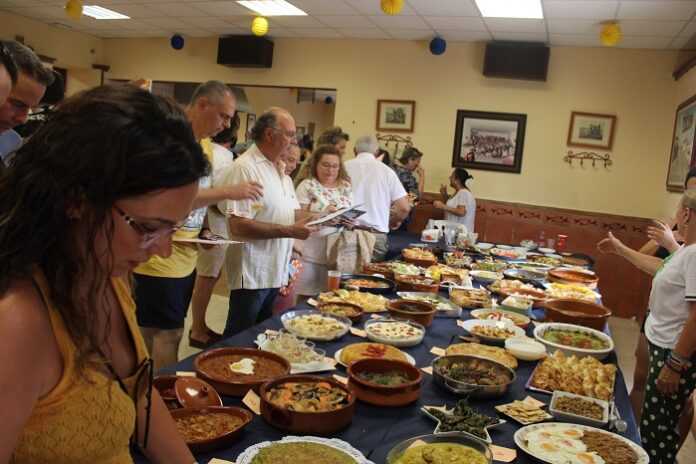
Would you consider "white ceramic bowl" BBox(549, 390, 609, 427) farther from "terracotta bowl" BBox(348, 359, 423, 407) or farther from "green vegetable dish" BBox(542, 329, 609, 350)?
"green vegetable dish" BBox(542, 329, 609, 350)

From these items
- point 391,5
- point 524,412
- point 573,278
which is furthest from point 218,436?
point 391,5

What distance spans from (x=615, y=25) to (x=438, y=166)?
8.16 ft

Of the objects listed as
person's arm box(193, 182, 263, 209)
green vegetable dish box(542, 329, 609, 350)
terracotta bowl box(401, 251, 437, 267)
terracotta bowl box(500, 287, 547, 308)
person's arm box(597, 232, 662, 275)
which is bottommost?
green vegetable dish box(542, 329, 609, 350)

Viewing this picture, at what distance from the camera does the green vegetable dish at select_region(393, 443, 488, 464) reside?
52.3 inches

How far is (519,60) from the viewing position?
6324 mm

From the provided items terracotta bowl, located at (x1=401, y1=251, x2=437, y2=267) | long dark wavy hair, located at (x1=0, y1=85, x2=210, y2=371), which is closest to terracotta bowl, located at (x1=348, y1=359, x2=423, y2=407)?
long dark wavy hair, located at (x1=0, y1=85, x2=210, y2=371)

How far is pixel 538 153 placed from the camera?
6.58 m

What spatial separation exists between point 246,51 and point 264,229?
5.29 m

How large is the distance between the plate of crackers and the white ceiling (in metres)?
4.12

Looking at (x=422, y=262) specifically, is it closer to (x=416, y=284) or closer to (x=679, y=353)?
(x=416, y=284)

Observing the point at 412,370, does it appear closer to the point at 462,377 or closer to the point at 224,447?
the point at 462,377

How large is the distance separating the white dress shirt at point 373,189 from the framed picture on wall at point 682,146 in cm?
272

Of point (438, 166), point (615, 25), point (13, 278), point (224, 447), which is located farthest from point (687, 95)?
point (13, 278)

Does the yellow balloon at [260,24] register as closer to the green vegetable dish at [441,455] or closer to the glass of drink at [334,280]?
the glass of drink at [334,280]
